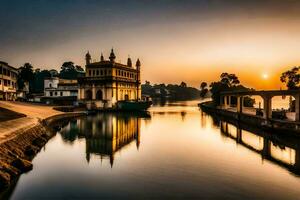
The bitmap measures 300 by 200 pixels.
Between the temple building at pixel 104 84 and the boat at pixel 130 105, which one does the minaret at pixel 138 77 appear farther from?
the boat at pixel 130 105

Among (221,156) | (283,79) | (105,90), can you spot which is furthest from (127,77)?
(221,156)

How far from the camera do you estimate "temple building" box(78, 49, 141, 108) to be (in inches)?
3920

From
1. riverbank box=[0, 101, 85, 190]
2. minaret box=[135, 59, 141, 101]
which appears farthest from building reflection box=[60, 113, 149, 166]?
minaret box=[135, 59, 141, 101]

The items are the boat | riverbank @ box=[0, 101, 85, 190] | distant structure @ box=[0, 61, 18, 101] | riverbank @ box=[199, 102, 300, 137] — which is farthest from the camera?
the boat

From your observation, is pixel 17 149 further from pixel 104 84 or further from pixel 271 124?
pixel 104 84

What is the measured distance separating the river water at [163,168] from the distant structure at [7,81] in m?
42.6

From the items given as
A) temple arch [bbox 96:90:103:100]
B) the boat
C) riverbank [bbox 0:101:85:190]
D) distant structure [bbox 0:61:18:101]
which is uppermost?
distant structure [bbox 0:61:18:101]

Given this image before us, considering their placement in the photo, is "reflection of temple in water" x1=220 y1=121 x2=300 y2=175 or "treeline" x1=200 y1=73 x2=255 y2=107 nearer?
"reflection of temple in water" x1=220 y1=121 x2=300 y2=175

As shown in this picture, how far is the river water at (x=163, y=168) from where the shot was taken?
21.4 metres

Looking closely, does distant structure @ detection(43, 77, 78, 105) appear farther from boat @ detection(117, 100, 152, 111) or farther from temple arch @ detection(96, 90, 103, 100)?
boat @ detection(117, 100, 152, 111)

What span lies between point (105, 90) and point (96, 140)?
55.7 meters

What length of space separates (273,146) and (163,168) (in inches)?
749

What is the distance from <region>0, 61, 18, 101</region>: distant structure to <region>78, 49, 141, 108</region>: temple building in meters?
20.7

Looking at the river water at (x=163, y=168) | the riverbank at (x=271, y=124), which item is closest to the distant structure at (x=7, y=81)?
the river water at (x=163, y=168)
